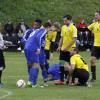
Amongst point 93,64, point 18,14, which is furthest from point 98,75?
point 18,14

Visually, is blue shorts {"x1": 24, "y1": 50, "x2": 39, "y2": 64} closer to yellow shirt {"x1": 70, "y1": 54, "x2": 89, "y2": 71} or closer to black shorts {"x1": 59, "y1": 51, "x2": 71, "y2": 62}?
yellow shirt {"x1": 70, "y1": 54, "x2": 89, "y2": 71}

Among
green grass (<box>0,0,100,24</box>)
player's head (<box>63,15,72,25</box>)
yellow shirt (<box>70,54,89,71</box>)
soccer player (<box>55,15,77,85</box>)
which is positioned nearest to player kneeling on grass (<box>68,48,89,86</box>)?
yellow shirt (<box>70,54,89,71</box>)

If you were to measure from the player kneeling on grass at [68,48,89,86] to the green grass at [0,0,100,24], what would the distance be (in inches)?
905

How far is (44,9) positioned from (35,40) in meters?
26.6

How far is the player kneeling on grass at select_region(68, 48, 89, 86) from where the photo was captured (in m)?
→ 16.5

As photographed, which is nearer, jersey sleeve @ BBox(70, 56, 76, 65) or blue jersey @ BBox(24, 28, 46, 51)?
blue jersey @ BBox(24, 28, 46, 51)

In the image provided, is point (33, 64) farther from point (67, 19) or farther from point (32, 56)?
point (67, 19)

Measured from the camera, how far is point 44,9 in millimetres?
42594

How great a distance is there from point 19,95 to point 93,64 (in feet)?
14.5

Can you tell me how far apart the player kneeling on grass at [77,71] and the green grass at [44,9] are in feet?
75.4

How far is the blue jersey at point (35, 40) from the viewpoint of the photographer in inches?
635

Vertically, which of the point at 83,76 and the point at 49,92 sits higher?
the point at 83,76

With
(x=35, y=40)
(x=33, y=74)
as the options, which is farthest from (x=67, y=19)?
(x=33, y=74)

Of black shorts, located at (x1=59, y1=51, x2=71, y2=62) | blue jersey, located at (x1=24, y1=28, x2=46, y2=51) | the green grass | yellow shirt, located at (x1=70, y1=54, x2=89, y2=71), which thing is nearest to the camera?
blue jersey, located at (x1=24, y1=28, x2=46, y2=51)
